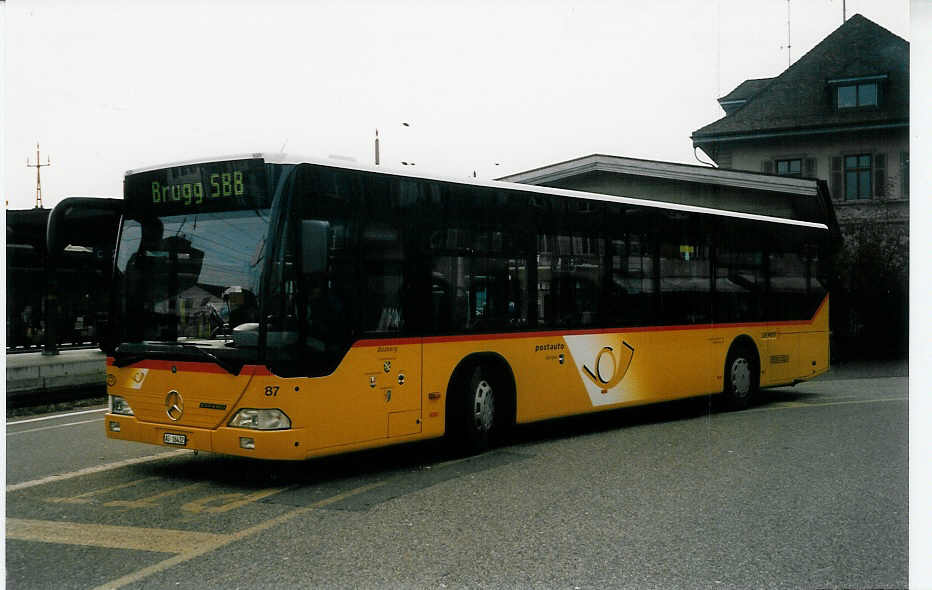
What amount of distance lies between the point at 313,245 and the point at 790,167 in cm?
736

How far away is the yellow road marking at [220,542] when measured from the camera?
5.32 m

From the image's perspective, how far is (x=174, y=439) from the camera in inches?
313

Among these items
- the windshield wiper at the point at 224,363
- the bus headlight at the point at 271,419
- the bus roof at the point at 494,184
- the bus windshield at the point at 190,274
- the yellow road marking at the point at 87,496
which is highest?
the bus roof at the point at 494,184

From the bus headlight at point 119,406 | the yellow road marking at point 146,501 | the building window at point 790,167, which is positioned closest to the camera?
the yellow road marking at point 146,501

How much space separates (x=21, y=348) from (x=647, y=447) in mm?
14924

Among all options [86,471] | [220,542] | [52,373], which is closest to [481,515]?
[220,542]

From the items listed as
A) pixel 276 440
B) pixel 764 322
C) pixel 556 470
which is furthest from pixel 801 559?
pixel 764 322

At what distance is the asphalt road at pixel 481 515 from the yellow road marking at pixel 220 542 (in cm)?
2

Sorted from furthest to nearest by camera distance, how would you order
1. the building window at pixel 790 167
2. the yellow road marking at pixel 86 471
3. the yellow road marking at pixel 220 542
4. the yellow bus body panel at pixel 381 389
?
the building window at pixel 790 167 < the yellow road marking at pixel 86 471 < the yellow bus body panel at pixel 381 389 < the yellow road marking at pixel 220 542

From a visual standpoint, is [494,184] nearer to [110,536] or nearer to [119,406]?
[119,406]

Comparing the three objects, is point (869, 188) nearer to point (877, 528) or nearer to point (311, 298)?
point (877, 528)

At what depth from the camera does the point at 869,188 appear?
10.3 m

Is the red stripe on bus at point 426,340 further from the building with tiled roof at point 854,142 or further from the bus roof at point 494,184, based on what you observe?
the building with tiled roof at point 854,142

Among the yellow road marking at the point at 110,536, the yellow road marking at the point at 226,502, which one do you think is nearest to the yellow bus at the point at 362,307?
the yellow road marking at the point at 226,502
